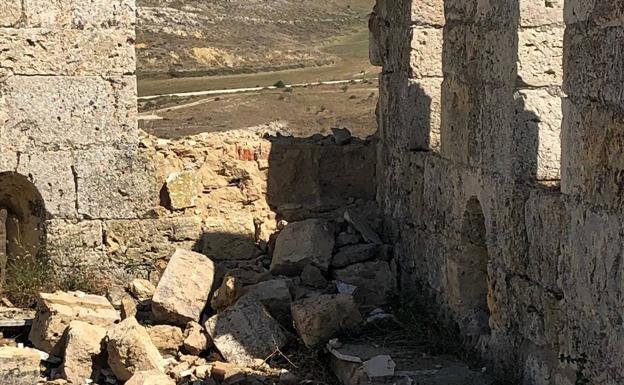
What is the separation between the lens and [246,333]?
928 cm

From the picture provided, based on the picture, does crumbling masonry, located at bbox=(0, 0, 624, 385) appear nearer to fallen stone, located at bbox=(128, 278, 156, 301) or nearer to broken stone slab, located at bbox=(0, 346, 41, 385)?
fallen stone, located at bbox=(128, 278, 156, 301)

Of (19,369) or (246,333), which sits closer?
(19,369)

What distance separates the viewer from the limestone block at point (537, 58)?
7523 mm

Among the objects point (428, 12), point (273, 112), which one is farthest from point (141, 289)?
point (273, 112)

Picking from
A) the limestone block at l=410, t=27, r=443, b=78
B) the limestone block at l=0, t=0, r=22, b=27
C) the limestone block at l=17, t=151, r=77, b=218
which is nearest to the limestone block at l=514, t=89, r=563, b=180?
the limestone block at l=410, t=27, r=443, b=78

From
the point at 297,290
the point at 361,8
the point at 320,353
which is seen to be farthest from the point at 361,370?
the point at 361,8

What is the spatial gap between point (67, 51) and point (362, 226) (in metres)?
2.96

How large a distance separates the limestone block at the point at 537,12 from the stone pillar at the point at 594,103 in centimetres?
93

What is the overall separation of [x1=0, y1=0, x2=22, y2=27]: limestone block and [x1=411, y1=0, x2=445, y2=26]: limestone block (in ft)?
10.8

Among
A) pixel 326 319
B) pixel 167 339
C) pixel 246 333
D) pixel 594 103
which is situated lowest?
pixel 167 339

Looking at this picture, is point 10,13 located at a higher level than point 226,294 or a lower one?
higher

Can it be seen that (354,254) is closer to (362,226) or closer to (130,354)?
(362,226)

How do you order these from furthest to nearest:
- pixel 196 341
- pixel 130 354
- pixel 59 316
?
pixel 59 316, pixel 196 341, pixel 130 354

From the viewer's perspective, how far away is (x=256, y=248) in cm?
1105
